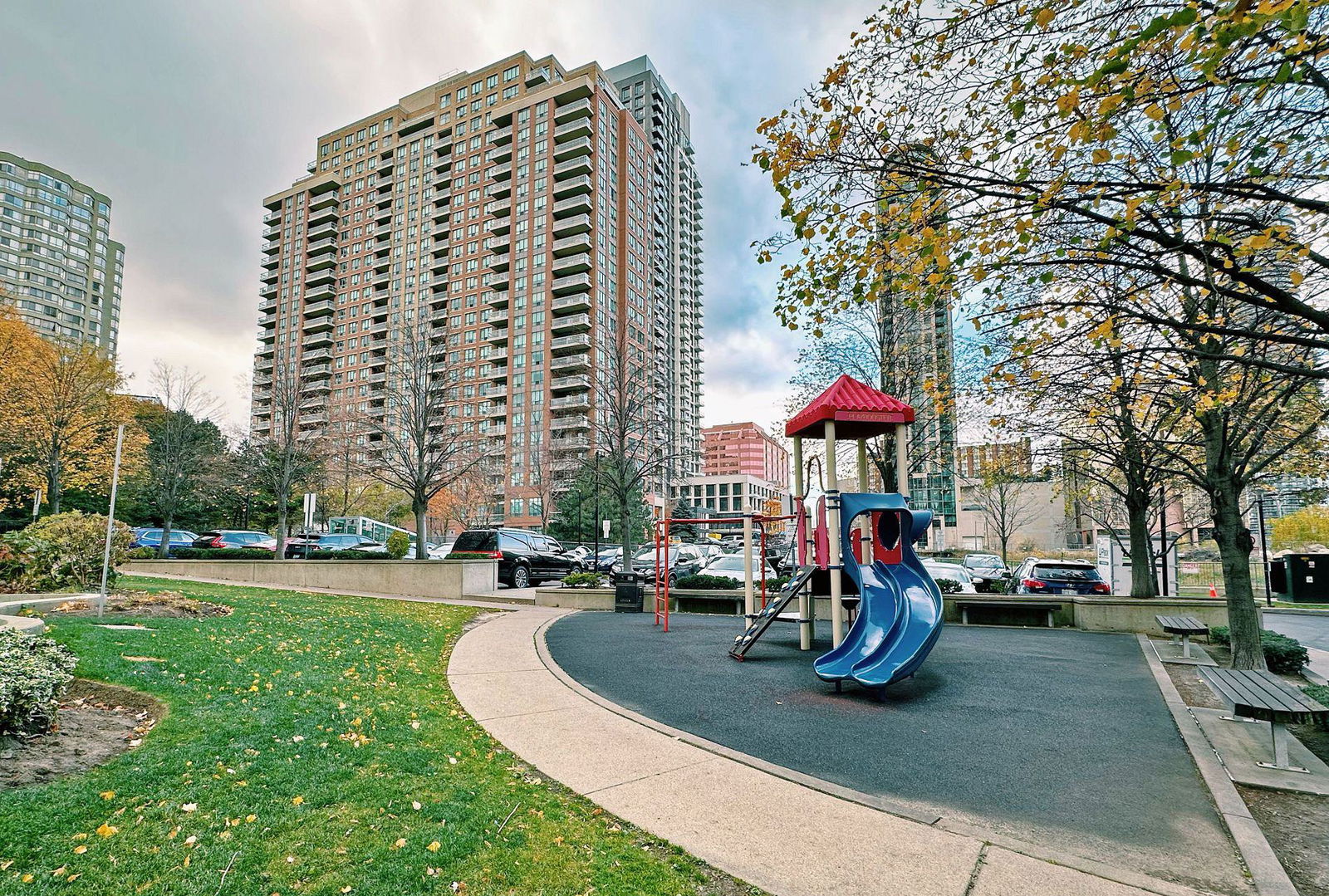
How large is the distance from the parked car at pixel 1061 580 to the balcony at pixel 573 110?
87.2 m

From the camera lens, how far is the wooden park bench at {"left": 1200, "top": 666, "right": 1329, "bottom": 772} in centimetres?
489

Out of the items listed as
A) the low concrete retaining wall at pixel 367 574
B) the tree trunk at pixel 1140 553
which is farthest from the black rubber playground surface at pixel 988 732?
the low concrete retaining wall at pixel 367 574

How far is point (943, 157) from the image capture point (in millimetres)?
5633

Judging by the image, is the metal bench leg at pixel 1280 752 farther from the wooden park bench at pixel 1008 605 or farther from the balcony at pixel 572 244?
the balcony at pixel 572 244

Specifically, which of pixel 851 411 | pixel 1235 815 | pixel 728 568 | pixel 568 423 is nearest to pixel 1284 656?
pixel 851 411

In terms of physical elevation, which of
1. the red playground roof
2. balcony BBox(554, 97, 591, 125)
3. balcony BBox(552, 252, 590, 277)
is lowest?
the red playground roof

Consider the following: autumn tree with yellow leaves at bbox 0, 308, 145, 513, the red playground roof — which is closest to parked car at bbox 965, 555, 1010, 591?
the red playground roof

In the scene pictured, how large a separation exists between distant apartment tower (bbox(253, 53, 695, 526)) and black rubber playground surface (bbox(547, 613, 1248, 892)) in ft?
198

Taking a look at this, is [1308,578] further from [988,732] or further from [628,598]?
[988,732]

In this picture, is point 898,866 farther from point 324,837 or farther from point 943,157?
point 943,157

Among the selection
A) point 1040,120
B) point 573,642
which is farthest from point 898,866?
point 573,642

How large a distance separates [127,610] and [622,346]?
1806 cm

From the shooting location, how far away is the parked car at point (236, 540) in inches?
1320

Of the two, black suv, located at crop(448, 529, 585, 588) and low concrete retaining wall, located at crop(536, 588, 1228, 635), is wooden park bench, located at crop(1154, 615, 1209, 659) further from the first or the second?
black suv, located at crop(448, 529, 585, 588)
